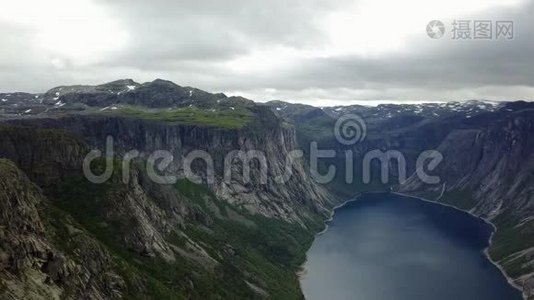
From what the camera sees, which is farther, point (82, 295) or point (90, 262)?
point (90, 262)

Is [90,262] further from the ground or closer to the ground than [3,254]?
closer to the ground

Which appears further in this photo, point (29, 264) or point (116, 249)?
point (116, 249)

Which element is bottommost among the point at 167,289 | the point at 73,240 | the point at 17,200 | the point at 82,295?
the point at 167,289

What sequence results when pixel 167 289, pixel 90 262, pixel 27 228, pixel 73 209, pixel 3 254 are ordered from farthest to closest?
pixel 73 209 < pixel 167 289 < pixel 90 262 < pixel 27 228 < pixel 3 254

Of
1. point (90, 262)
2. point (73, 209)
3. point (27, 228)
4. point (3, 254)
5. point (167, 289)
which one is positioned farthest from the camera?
point (73, 209)

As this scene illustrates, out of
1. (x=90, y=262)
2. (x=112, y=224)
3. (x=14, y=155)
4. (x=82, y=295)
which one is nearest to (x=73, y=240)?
(x=90, y=262)

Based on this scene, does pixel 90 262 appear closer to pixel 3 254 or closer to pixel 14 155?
pixel 3 254

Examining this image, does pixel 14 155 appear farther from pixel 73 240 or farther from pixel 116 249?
pixel 73 240

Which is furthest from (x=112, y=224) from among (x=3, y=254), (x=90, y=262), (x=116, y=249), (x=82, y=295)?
(x=3, y=254)

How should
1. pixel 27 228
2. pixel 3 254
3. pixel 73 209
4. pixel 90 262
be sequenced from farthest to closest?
1. pixel 73 209
2. pixel 90 262
3. pixel 27 228
4. pixel 3 254

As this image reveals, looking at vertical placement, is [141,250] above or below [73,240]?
below
